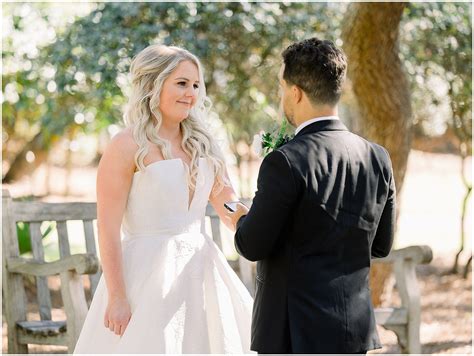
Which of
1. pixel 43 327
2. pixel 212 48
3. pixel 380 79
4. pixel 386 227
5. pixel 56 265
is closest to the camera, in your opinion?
pixel 386 227

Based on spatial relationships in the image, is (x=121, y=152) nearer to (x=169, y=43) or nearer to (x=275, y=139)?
(x=275, y=139)

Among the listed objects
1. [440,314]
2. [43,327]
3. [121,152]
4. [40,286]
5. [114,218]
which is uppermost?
[121,152]

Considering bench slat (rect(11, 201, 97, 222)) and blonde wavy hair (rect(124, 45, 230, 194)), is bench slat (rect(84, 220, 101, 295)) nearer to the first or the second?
bench slat (rect(11, 201, 97, 222))

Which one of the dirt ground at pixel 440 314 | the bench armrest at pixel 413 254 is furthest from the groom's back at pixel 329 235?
the dirt ground at pixel 440 314

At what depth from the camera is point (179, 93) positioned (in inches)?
140

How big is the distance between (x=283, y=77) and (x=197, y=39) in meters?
4.23

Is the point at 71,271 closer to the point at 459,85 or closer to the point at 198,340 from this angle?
the point at 198,340

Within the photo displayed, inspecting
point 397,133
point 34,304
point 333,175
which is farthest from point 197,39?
point 333,175

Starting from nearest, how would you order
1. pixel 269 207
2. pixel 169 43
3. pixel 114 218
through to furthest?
pixel 269 207 → pixel 114 218 → pixel 169 43

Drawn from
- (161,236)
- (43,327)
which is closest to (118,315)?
(161,236)

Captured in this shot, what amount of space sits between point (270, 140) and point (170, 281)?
813 mm

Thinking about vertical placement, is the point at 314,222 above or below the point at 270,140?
below

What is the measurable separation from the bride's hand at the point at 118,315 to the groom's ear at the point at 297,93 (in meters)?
1.18

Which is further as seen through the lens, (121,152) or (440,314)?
(440,314)
